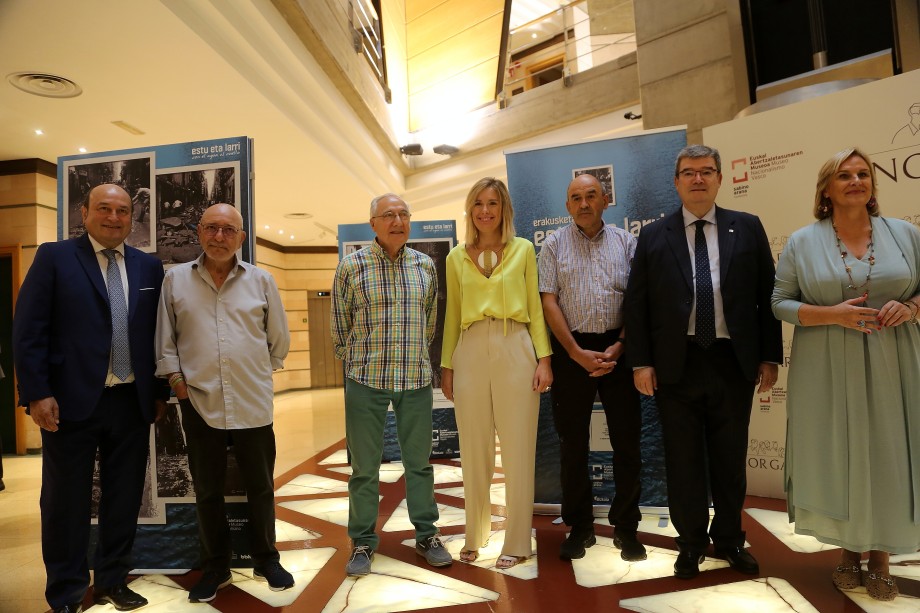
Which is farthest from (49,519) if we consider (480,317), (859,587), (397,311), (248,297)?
(859,587)

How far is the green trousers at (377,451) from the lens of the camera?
2869 millimetres

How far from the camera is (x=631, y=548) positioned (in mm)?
2795

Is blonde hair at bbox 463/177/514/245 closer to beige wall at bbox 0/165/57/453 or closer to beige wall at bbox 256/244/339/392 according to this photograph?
beige wall at bbox 0/165/57/453

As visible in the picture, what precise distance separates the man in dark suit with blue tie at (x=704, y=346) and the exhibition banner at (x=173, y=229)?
212 centimetres

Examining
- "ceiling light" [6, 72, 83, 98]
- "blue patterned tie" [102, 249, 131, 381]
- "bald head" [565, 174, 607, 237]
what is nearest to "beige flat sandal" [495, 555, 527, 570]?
"bald head" [565, 174, 607, 237]

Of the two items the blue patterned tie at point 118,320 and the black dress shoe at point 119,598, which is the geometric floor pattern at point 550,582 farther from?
the blue patterned tie at point 118,320

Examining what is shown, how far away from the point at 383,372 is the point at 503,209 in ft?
3.40

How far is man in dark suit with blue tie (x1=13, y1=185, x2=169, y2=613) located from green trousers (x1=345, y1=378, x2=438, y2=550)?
956mm

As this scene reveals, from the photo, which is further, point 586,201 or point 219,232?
point 586,201

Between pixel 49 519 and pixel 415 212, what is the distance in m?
10.0

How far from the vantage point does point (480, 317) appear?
281 cm

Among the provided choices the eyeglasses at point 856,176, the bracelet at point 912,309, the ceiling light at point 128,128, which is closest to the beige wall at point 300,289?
the ceiling light at point 128,128

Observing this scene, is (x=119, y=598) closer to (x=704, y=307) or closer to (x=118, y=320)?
(x=118, y=320)

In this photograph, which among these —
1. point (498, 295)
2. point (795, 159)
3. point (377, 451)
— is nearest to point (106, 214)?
point (377, 451)
